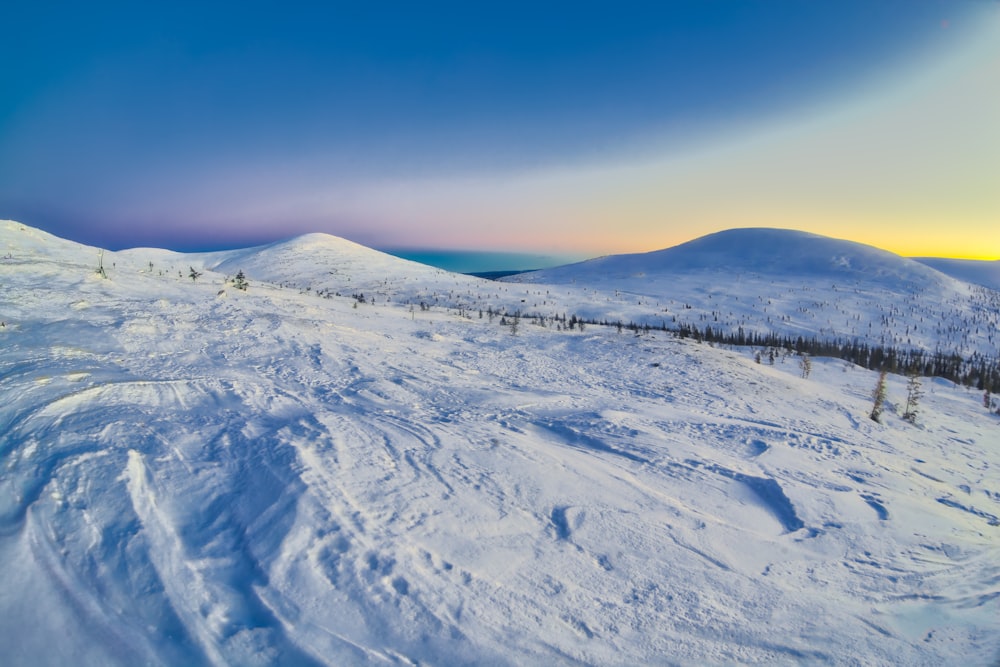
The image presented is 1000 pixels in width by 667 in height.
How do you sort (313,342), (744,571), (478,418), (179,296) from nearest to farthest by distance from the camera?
(744,571) < (478,418) < (313,342) < (179,296)

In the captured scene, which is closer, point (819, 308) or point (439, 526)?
point (439, 526)

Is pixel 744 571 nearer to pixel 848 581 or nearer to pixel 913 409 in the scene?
pixel 848 581

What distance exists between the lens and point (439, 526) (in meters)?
6.31

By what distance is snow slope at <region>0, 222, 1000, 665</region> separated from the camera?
4.71m

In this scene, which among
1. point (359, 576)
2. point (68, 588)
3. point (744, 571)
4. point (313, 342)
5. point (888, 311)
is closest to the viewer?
point (68, 588)

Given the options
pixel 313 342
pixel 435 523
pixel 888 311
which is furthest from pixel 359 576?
pixel 888 311

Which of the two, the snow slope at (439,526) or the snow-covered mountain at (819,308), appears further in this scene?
the snow-covered mountain at (819,308)

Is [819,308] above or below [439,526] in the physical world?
below

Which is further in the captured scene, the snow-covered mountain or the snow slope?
the snow-covered mountain

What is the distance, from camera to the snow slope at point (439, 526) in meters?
4.71

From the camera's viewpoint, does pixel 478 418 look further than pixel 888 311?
No

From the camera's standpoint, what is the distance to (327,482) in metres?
6.95

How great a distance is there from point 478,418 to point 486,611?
6.19 meters

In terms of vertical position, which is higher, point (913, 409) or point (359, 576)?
point (359, 576)
